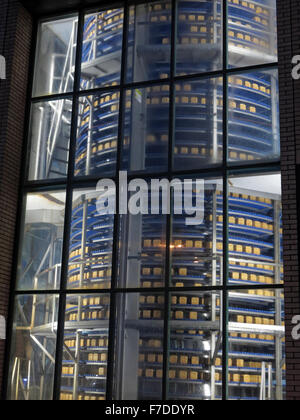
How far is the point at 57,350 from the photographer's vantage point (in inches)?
432

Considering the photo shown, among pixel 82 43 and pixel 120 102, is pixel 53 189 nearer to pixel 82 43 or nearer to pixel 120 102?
pixel 120 102

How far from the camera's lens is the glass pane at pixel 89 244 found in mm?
11141

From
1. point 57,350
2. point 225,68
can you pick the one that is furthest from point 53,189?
point 225,68

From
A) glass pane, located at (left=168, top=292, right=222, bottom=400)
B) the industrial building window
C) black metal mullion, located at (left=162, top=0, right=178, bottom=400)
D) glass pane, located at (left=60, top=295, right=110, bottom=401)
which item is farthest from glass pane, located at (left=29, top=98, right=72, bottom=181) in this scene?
glass pane, located at (left=168, top=292, right=222, bottom=400)

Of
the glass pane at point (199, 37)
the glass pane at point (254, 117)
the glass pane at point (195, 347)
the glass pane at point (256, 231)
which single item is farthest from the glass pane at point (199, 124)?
the glass pane at point (195, 347)

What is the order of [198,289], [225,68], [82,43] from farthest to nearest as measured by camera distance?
[82,43] → [225,68] → [198,289]

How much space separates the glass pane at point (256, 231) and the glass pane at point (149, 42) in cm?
278

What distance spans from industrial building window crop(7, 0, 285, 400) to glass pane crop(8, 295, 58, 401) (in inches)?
1.0

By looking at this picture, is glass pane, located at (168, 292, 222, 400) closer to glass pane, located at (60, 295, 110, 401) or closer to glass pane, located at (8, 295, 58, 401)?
glass pane, located at (60, 295, 110, 401)

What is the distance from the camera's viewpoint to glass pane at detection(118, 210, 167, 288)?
10.8m

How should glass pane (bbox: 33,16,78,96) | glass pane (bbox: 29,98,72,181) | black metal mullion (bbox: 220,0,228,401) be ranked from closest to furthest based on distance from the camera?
black metal mullion (bbox: 220,0,228,401) → glass pane (bbox: 29,98,72,181) → glass pane (bbox: 33,16,78,96)

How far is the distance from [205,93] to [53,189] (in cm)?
335

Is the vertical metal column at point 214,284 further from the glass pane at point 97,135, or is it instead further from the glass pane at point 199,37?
the glass pane at point 199,37
